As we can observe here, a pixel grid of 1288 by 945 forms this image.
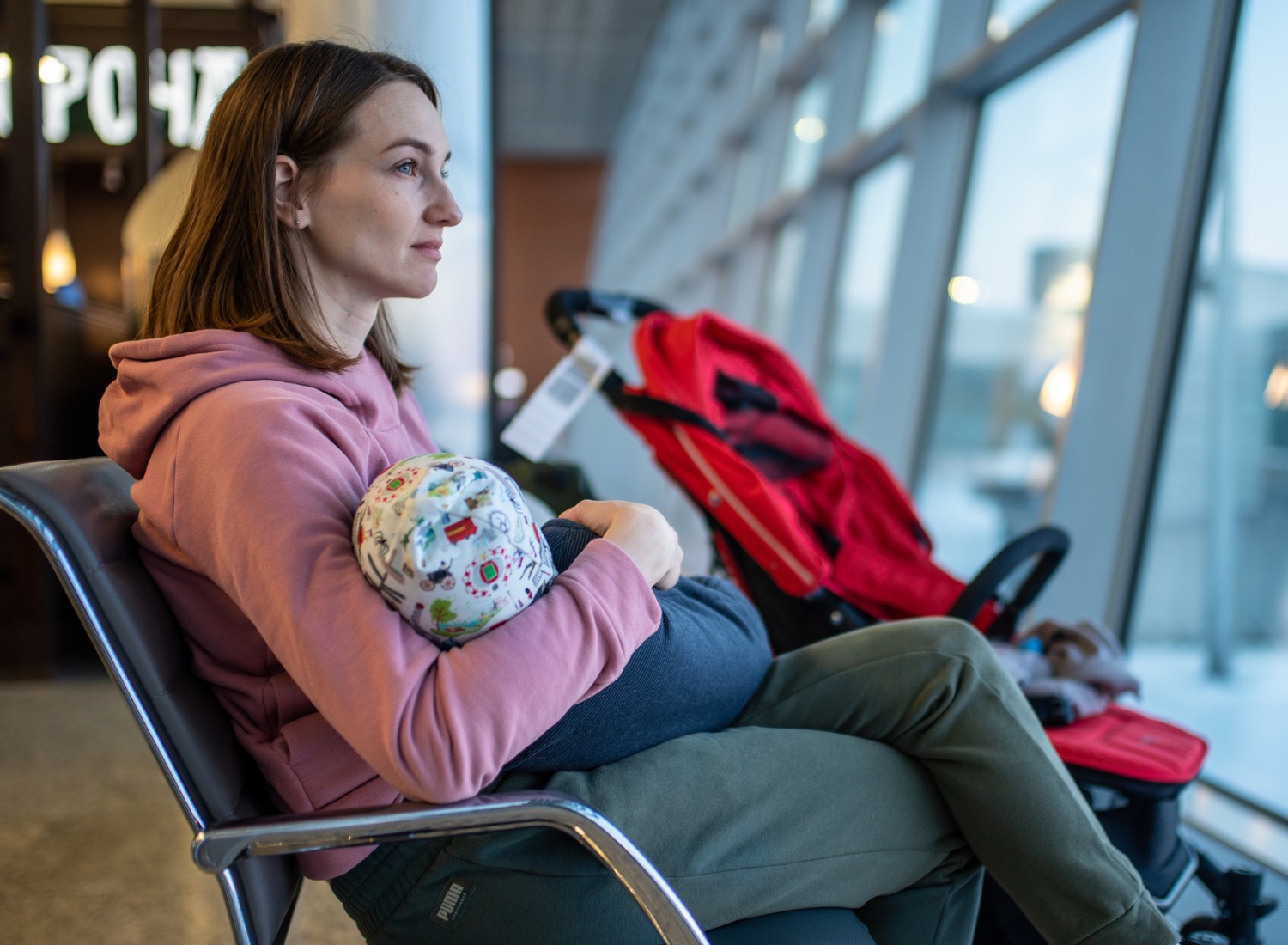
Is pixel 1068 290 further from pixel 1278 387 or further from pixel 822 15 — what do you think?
pixel 822 15

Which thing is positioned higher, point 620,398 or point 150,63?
point 150,63

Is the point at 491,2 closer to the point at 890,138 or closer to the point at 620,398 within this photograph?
the point at 890,138

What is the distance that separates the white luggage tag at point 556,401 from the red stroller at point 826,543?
0.05 meters

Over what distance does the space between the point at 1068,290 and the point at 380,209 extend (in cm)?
→ 239

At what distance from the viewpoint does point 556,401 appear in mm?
1877

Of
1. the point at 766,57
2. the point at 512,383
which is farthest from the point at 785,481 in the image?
the point at 512,383

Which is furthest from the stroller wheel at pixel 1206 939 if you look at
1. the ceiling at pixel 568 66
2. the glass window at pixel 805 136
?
the ceiling at pixel 568 66

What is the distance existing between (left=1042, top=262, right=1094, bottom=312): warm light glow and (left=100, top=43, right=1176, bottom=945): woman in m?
2.00

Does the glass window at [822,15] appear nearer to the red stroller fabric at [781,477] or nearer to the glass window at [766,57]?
the glass window at [766,57]

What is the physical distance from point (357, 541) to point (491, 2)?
9.94 feet

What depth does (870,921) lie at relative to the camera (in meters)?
1.06

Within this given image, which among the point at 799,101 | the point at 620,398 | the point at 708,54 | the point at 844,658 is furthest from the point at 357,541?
the point at 708,54

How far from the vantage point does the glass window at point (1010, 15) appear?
2703mm

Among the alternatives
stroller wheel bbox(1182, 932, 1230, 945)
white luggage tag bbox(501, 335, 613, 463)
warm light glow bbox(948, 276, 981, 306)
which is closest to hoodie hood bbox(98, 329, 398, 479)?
white luggage tag bbox(501, 335, 613, 463)
